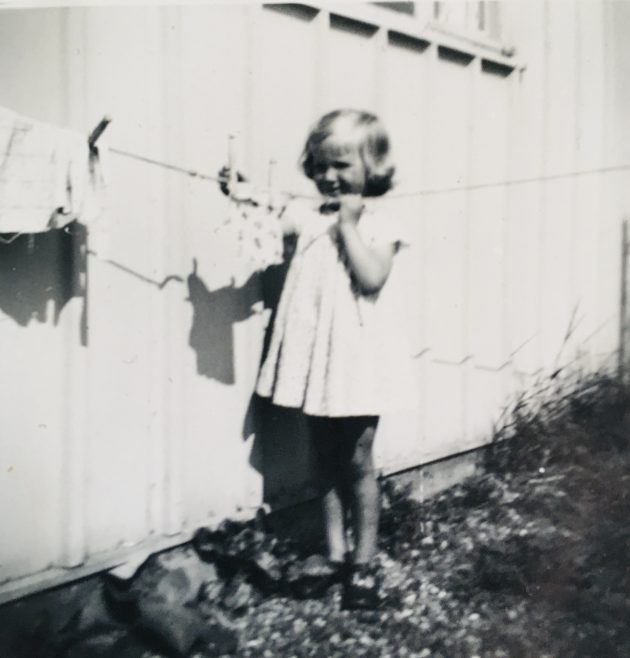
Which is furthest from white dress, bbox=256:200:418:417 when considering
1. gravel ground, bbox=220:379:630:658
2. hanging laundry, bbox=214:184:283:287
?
gravel ground, bbox=220:379:630:658

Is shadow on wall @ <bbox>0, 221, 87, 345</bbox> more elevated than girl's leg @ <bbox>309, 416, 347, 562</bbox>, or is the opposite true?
shadow on wall @ <bbox>0, 221, 87, 345</bbox>

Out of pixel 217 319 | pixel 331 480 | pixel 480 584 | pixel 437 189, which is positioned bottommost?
pixel 480 584

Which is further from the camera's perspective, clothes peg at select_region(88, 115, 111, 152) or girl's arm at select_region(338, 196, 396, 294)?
girl's arm at select_region(338, 196, 396, 294)

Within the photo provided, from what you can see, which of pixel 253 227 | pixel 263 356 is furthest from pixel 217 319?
pixel 253 227

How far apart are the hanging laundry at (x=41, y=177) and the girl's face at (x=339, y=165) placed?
0.68 meters

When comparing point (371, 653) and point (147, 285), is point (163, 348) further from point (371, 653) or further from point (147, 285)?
point (371, 653)

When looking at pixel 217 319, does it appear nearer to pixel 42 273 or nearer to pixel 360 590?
pixel 42 273

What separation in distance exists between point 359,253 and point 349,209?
0.13 m

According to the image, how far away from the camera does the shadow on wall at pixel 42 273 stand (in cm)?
154

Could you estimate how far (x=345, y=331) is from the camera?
1796 mm

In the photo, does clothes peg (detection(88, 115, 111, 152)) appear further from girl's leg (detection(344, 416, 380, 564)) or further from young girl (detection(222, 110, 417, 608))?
girl's leg (detection(344, 416, 380, 564))

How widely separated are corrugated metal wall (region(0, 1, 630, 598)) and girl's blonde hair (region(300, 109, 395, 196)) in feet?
0.58

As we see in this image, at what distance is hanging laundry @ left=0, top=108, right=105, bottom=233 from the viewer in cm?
138

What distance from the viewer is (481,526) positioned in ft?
7.95
